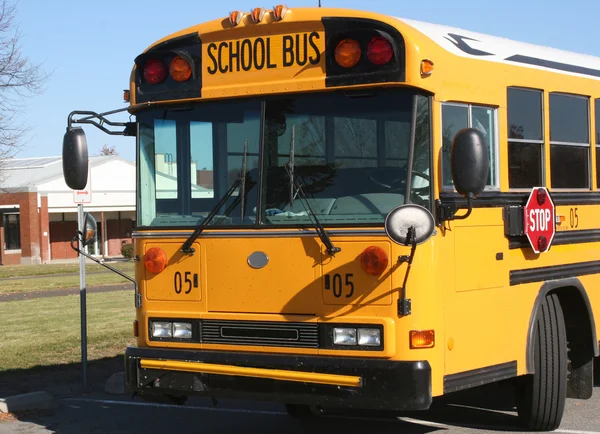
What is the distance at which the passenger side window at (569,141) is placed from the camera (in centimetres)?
784

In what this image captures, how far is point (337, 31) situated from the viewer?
21.8ft

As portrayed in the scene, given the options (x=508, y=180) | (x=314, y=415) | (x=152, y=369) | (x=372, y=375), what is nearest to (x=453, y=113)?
(x=508, y=180)

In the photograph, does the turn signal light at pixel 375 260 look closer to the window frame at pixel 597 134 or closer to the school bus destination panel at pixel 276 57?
the school bus destination panel at pixel 276 57

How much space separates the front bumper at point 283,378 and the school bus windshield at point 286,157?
903 millimetres

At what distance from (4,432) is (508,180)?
464 cm

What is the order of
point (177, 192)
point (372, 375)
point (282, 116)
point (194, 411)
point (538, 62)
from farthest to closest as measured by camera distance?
point (194, 411), point (538, 62), point (177, 192), point (282, 116), point (372, 375)

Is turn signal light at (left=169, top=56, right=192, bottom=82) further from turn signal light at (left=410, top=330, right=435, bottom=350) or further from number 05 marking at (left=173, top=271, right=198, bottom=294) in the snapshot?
turn signal light at (left=410, top=330, right=435, bottom=350)

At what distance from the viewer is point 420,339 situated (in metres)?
6.35

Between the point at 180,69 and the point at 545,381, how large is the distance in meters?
3.56

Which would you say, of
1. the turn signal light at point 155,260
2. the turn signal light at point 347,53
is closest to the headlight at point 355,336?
the turn signal light at point 155,260

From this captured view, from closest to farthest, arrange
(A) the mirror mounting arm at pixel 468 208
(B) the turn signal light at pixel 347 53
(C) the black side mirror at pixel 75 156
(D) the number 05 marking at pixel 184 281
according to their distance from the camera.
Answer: (A) the mirror mounting arm at pixel 468 208 → (B) the turn signal light at pixel 347 53 → (D) the number 05 marking at pixel 184 281 → (C) the black side mirror at pixel 75 156

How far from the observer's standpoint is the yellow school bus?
21.0 feet

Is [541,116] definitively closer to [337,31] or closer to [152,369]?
[337,31]

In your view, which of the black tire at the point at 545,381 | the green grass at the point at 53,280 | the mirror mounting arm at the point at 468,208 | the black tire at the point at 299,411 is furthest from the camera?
the green grass at the point at 53,280
